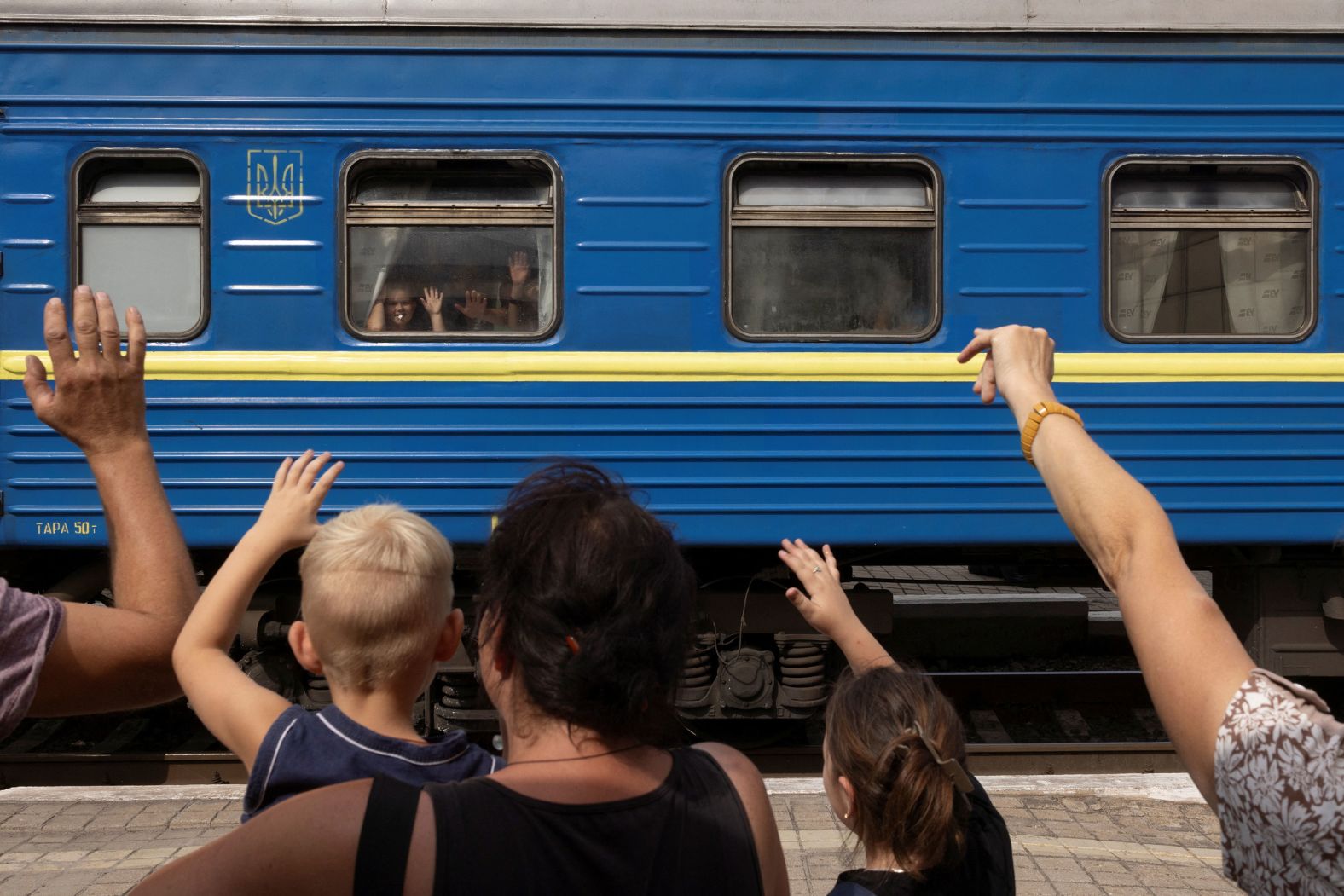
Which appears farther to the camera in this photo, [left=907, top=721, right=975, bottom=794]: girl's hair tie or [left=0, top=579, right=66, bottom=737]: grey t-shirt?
[left=907, top=721, right=975, bottom=794]: girl's hair tie

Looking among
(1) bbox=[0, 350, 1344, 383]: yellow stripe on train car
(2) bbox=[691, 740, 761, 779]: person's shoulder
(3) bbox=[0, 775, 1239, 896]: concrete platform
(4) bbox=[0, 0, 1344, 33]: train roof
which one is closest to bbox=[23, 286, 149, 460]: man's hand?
(2) bbox=[691, 740, 761, 779]: person's shoulder

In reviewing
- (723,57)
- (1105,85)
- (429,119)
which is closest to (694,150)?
(723,57)

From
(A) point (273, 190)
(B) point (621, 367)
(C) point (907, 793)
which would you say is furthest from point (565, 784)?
(A) point (273, 190)

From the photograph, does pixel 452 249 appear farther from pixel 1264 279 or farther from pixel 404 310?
pixel 1264 279

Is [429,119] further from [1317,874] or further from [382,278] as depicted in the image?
[1317,874]

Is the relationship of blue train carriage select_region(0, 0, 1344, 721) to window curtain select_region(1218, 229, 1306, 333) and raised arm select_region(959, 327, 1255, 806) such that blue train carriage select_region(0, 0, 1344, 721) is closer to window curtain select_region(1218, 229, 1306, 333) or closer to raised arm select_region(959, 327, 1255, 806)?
window curtain select_region(1218, 229, 1306, 333)

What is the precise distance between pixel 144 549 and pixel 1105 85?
4.67 m

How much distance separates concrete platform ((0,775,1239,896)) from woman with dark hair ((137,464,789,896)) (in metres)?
2.44

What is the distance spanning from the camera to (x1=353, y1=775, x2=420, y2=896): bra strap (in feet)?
4.09

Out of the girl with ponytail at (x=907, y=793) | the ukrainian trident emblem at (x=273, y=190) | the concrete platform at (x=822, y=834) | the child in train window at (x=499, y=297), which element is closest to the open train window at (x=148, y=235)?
the ukrainian trident emblem at (x=273, y=190)

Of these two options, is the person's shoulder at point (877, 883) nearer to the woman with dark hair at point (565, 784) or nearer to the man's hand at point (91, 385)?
the woman with dark hair at point (565, 784)

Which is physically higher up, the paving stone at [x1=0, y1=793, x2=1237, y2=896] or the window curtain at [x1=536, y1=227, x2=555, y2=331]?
the window curtain at [x1=536, y1=227, x2=555, y2=331]

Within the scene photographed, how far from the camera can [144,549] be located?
1.70 meters

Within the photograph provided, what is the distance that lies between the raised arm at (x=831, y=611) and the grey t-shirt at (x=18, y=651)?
1142 mm
